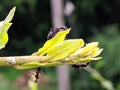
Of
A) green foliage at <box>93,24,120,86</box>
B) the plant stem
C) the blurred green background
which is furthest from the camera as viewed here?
the blurred green background

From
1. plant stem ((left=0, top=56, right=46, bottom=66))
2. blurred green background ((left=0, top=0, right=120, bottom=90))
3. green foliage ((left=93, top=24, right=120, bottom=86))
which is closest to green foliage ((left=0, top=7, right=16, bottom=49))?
plant stem ((left=0, top=56, right=46, bottom=66))

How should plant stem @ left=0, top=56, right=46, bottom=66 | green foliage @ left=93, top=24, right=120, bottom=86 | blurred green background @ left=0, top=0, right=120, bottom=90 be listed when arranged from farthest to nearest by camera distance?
1. blurred green background @ left=0, top=0, right=120, bottom=90
2. green foliage @ left=93, top=24, right=120, bottom=86
3. plant stem @ left=0, top=56, right=46, bottom=66

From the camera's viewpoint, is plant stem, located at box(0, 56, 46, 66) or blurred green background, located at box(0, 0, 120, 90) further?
blurred green background, located at box(0, 0, 120, 90)

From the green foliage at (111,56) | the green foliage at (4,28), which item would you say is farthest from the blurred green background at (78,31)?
the green foliage at (4,28)

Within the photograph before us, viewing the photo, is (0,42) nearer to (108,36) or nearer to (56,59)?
(56,59)

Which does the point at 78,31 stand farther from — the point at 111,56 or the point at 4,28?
the point at 4,28

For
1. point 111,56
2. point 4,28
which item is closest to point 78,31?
point 111,56

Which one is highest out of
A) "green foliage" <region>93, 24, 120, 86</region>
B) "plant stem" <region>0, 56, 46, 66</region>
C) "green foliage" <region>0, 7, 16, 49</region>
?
"green foliage" <region>93, 24, 120, 86</region>

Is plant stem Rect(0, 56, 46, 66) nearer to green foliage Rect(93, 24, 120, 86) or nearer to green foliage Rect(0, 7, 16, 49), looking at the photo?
A: green foliage Rect(0, 7, 16, 49)

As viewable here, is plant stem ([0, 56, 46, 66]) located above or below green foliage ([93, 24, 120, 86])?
below
